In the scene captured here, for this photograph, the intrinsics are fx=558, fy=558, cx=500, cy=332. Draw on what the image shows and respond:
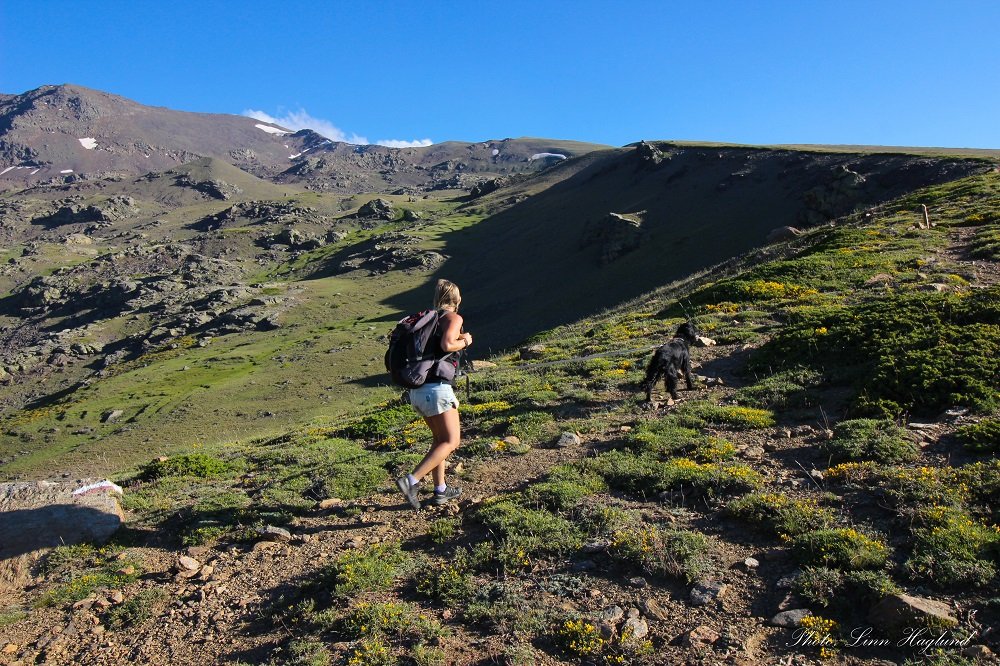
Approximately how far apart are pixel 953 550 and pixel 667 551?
85.3 inches

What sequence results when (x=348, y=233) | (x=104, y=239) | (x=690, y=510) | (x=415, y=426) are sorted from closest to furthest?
(x=690, y=510) → (x=415, y=426) → (x=348, y=233) → (x=104, y=239)

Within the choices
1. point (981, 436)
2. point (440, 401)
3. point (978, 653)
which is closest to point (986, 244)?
point (981, 436)

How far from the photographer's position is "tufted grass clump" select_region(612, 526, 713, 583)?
4.77 metres

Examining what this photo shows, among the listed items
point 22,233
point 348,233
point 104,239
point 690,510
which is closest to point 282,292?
point 348,233

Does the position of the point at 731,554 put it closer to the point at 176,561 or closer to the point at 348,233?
the point at 176,561

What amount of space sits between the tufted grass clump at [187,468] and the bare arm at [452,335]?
6.07 metres

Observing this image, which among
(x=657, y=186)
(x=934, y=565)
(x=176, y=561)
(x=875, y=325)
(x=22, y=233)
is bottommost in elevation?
(x=176, y=561)

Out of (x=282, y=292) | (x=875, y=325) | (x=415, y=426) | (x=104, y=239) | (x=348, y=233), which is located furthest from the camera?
(x=104, y=239)

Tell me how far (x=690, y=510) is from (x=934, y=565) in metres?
2.05

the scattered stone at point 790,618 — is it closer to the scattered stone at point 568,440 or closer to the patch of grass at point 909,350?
the scattered stone at point 568,440

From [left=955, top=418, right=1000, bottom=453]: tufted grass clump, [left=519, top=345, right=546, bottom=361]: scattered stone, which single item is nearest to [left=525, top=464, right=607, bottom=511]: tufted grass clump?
[left=955, top=418, right=1000, bottom=453]: tufted grass clump

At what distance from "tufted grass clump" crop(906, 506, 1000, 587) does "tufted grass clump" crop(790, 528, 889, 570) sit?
Answer: 23 cm

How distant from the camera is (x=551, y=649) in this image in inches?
165

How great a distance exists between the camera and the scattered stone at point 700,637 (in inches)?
158
